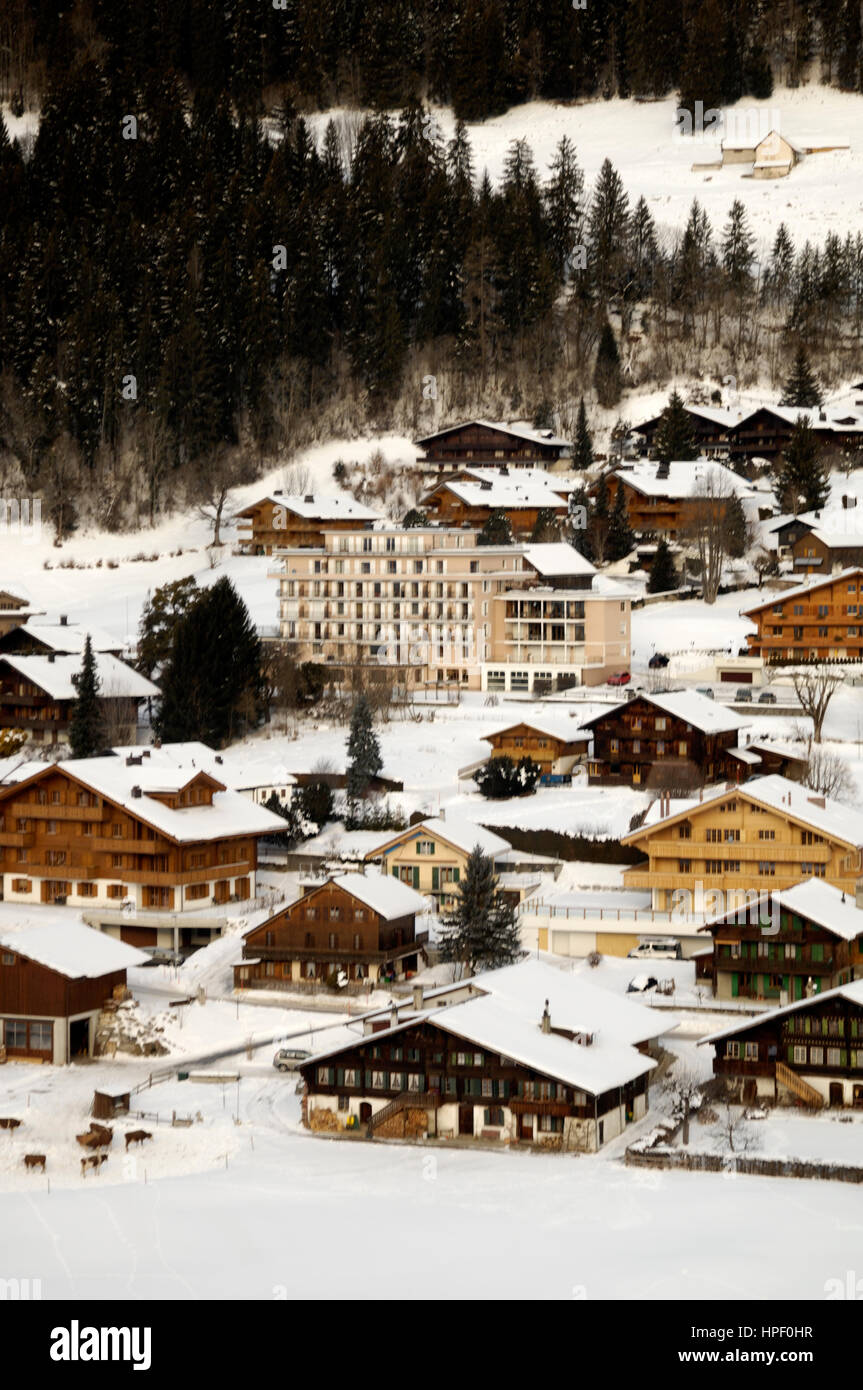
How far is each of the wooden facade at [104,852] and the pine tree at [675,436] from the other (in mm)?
42460

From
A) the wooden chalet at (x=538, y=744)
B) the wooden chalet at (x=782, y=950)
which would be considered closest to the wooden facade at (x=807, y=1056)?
the wooden chalet at (x=782, y=950)

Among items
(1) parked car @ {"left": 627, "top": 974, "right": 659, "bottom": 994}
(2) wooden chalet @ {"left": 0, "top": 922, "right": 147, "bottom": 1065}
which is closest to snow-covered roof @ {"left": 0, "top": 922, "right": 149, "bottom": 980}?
(2) wooden chalet @ {"left": 0, "top": 922, "right": 147, "bottom": 1065}

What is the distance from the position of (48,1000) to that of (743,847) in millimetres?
17466

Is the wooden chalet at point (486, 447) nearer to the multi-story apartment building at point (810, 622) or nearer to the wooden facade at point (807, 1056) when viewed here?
the multi-story apartment building at point (810, 622)

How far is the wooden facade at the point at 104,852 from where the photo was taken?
57.5 meters

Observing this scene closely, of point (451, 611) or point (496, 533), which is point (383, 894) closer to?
point (451, 611)

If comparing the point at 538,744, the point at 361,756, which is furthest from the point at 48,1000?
the point at 538,744

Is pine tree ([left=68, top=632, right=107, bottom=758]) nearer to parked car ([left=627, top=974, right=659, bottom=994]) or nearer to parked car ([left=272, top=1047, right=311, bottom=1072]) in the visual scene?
parked car ([left=627, top=974, right=659, bottom=994])

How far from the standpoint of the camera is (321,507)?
3647 inches

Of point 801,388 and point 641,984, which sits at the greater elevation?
point 801,388
